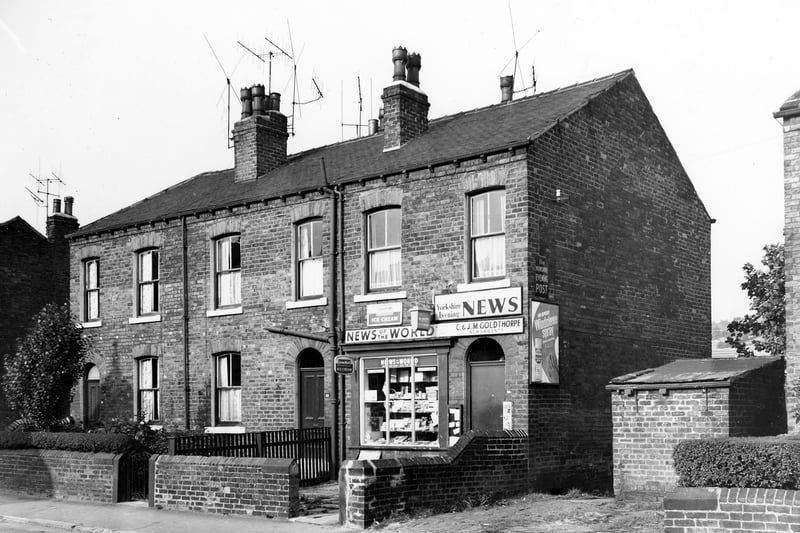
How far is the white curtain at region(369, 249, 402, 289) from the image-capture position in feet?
67.4

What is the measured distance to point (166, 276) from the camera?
82.8 feet

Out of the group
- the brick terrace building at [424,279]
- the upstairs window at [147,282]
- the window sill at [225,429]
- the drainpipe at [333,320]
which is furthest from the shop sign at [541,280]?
the upstairs window at [147,282]

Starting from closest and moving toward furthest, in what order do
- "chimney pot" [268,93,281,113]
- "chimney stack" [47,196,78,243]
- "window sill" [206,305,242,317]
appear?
"window sill" [206,305,242,317], "chimney pot" [268,93,281,113], "chimney stack" [47,196,78,243]

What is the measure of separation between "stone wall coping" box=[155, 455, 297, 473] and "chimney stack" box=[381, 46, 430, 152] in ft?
30.7

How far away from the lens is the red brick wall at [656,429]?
15805 millimetres

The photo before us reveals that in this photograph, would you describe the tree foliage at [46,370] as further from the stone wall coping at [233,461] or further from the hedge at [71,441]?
the stone wall coping at [233,461]

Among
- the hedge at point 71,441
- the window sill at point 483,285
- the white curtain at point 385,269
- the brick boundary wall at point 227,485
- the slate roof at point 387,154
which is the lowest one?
the brick boundary wall at point 227,485

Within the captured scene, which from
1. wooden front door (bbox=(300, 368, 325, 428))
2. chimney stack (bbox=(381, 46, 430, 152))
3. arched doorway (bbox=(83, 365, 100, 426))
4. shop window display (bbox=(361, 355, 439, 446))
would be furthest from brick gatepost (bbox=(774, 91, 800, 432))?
arched doorway (bbox=(83, 365, 100, 426))

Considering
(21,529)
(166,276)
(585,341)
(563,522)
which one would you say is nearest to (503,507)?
(563,522)

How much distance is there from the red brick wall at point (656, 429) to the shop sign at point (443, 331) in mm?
2534

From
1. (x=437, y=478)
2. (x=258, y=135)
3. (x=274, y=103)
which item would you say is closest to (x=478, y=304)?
(x=437, y=478)

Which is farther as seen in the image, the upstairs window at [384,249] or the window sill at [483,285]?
the upstairs window at [384,249]

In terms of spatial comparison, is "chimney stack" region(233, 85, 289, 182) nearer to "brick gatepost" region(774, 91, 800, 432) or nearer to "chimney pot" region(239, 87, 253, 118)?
"chimney pot" region(239, 87, 253, 118)

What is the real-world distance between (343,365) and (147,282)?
820 centimetres
